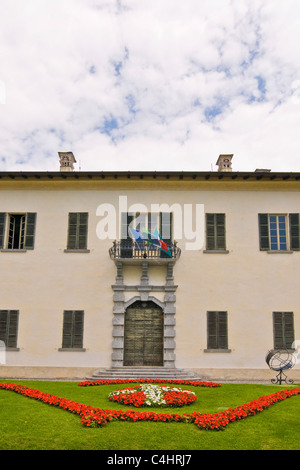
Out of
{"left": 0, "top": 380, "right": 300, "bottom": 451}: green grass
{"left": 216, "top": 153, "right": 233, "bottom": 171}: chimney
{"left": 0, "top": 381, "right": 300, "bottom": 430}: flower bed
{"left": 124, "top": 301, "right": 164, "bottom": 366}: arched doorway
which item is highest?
{"left": 216, "top": 153, "right": 233, "bottom": 171}: chimney

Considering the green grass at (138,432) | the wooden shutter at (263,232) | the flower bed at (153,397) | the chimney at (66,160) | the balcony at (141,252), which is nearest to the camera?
the green grass at (138,432)

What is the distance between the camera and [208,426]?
9.18 m

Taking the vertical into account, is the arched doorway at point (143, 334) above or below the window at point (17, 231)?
below

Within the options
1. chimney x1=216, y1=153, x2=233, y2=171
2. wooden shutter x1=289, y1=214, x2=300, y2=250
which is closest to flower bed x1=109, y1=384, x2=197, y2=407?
wooden shutter x1=289, y1=214, x2=300, y2=250

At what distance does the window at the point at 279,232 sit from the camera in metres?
19.6

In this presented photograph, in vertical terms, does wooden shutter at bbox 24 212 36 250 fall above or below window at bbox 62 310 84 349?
above

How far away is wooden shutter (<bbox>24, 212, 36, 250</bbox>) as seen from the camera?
19594 millimetres

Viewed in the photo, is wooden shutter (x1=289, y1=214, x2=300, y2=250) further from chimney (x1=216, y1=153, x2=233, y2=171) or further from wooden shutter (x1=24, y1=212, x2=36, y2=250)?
wooden shutter (x1=24, y1=212, x2=36, y2=250)

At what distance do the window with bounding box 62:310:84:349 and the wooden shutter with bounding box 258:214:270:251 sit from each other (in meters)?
8.23

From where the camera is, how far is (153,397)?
11.7 metres

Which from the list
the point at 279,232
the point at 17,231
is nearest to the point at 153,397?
the point at 279,232

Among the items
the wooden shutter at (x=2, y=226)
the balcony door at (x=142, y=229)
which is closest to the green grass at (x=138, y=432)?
the balcony door at (x=142, y=229)

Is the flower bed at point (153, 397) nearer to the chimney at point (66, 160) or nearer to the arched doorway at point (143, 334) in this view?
the arched doorway at point (143, 334)

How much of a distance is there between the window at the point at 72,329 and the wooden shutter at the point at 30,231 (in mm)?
3323
